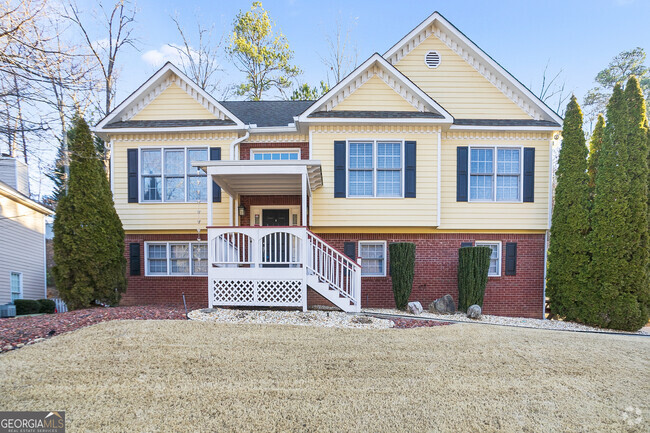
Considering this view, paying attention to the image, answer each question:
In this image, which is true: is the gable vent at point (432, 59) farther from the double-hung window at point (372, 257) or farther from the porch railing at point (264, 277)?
the porch railing at point (264, 277)

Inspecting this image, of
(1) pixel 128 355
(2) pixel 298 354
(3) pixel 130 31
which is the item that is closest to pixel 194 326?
(1) pixel 128 355

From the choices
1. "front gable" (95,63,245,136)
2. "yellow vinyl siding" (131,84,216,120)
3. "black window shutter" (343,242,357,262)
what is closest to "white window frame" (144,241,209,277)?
"front gable" (95,63,245,136)

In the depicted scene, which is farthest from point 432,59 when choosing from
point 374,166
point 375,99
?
point 374,166

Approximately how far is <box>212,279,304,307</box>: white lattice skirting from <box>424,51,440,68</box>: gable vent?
786cm

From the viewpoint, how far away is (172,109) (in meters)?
10.4

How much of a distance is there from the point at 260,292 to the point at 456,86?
27.6 feet

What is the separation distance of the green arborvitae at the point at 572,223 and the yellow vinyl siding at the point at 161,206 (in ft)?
31.1

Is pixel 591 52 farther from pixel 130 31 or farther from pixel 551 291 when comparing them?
pixel 130 31

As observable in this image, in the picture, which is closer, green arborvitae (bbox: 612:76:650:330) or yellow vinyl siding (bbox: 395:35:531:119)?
green arborvitae (bbox: 612:76:650:330)

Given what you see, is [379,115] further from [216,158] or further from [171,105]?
[171,105]

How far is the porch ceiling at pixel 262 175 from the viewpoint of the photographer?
822 centimetres

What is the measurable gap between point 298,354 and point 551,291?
338 inches

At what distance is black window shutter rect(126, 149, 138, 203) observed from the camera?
10.3 m

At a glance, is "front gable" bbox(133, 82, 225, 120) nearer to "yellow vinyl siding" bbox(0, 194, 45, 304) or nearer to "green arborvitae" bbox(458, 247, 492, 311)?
"yellow vinyl siding" bbox(0, 194, 45, 304)
